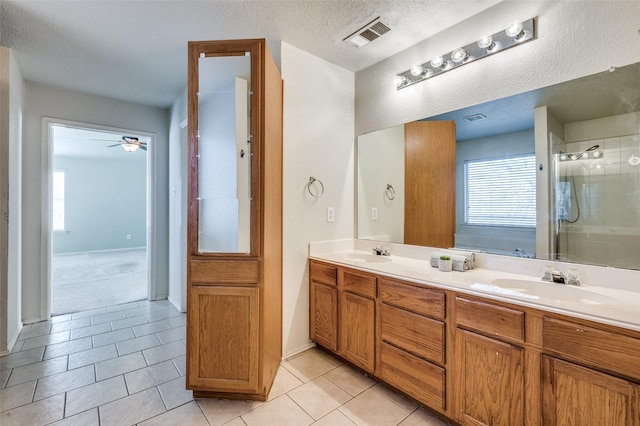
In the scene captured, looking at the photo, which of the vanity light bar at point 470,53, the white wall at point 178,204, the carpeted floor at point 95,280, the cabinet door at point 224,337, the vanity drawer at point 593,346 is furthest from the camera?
the carpeted floor at point 95,280

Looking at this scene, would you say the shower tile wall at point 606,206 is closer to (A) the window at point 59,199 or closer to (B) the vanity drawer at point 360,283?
(B) the vanity drawer at point 360,283

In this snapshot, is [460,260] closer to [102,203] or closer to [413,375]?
[413,375]

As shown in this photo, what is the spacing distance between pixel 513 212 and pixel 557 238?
0.92ft

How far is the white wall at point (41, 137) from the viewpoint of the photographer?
3.08 m

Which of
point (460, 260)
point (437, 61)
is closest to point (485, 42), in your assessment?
point (437, 61)

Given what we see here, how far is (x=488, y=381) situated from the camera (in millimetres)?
1442

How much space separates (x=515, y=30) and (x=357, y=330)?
2192 millimetres

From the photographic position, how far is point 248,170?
6.24 ft

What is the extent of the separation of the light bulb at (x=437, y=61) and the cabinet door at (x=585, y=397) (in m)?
1.93

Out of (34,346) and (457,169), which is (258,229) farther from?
(34,346)

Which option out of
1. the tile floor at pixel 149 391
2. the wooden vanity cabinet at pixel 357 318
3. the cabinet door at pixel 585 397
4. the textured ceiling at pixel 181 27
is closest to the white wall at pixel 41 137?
the textured ceiling at pixel 181 27

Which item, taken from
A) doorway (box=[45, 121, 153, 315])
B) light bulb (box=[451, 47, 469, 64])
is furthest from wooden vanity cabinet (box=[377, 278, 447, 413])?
doorway (box=[45, 121, 153, 315])

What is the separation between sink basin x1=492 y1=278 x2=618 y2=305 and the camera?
139 centimetres

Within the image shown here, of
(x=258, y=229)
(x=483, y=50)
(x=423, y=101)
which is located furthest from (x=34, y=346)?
(x=483, y=50)
